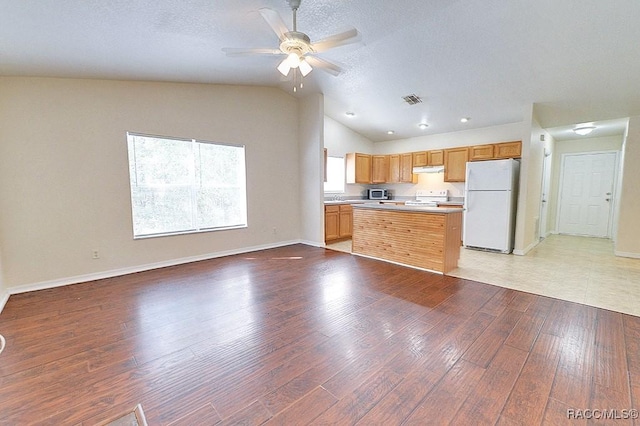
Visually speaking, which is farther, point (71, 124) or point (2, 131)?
point (71, 124)

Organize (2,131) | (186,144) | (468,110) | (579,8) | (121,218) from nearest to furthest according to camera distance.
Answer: (579,8)
(2,131)
(121,218)
(186,144)
(468,110)

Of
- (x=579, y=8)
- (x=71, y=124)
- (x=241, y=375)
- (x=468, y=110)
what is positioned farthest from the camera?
(x=468, y=110)

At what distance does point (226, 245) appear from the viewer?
16.5ft

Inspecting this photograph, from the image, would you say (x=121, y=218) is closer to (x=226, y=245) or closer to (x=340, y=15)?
(x=226, y=245)

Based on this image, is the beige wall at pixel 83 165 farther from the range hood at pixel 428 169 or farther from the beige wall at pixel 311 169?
the range hood at pixel 428 169

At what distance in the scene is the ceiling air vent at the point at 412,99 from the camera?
4.89 meters

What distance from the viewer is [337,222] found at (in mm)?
6262

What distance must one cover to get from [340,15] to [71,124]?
3583 millimetres

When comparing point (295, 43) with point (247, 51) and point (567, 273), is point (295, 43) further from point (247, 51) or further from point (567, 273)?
point (567, 273)

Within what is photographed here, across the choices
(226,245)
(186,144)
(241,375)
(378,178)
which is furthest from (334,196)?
(241,375)

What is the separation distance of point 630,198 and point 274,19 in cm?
647

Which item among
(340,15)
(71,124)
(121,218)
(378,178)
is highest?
(340,15)

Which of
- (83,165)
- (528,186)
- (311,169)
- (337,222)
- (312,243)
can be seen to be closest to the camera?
(83,165)

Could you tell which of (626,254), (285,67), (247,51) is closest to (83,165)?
(247,51)
